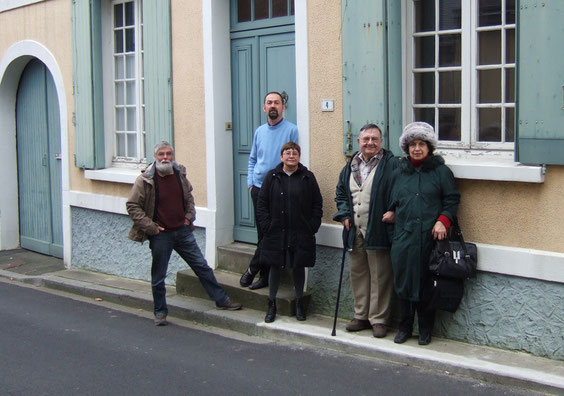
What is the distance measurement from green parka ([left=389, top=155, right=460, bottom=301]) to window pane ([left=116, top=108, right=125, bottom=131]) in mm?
4962

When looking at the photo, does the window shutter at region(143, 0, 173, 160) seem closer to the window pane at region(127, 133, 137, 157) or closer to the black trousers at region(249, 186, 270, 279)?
the window pane at region(127, 133, 137, 157)

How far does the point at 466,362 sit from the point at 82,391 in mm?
2840

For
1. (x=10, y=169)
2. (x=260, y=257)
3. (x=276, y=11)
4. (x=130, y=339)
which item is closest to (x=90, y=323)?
(x=130, y=339)

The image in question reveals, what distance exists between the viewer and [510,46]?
247 inches

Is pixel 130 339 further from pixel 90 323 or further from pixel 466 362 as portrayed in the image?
pixel 466 362

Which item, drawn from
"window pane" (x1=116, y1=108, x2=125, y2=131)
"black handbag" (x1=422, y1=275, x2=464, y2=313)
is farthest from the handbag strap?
"window pane" (x1=116, y1=108, x2=125, y2=131)

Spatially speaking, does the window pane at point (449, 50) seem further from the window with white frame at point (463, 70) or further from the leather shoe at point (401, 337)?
the leather shoe at point (401, 337)

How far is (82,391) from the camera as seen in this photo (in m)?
5.72

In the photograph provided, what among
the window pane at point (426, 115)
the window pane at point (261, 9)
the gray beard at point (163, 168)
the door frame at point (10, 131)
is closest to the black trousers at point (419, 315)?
the window pane at point (426, 115)

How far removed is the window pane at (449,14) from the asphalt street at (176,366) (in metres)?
2.84

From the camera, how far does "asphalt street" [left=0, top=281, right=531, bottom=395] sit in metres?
5.72

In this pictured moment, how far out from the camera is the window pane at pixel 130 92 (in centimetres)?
1005

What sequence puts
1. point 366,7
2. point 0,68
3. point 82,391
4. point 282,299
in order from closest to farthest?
point 82,391, point 366,7, point 282,299, point 0,68

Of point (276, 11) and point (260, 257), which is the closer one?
point (260, 257)
